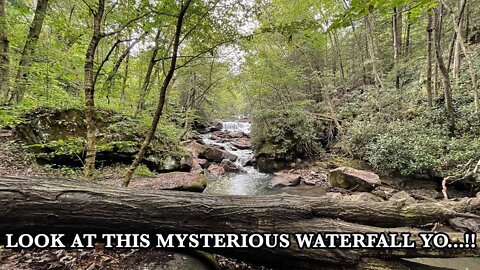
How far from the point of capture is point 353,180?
7.67 meters

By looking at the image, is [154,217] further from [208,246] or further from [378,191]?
[378,191]

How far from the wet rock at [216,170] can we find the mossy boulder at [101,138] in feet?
6.65

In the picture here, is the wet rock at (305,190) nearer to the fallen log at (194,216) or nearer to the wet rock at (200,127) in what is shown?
the fallen log at (194,216)

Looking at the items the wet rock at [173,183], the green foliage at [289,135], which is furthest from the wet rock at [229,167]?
the wet rock at [173,183]

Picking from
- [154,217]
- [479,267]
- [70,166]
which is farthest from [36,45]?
[479,267]

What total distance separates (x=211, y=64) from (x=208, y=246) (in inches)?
424

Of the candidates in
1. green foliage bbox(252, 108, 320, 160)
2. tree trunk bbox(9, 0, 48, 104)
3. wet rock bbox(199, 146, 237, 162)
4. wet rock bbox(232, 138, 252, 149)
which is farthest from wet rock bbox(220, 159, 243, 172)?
tree trunk bbox(9, 0, 48, 104)

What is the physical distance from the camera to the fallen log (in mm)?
2141

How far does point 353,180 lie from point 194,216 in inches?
264

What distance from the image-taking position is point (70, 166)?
20.6 ft

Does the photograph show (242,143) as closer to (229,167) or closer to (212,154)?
(212,154)

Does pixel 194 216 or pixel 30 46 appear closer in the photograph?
pixel 194 216

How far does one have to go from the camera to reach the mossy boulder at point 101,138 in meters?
5.79

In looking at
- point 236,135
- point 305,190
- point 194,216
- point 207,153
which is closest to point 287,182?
point 305,190
